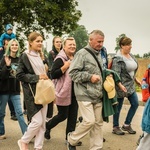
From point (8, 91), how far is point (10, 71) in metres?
0.35

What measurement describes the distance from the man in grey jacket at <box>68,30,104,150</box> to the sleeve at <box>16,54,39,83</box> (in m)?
0.57

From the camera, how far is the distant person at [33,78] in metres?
5.30

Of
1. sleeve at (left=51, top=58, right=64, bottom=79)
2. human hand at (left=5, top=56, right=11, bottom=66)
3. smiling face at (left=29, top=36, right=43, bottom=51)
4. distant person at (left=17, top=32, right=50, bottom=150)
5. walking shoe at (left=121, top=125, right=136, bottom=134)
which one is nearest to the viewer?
distant person at (left=17, top=32, right=50, bottom=150)

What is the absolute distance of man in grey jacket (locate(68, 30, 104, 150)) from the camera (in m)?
5.33

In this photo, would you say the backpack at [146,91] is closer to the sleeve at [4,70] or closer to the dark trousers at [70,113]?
the dark trousers at [70,113]

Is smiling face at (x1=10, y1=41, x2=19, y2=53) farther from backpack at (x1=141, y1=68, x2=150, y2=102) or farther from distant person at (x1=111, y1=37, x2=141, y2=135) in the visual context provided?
backpack at (x1=141, y1=68, x2=150, y2=102)

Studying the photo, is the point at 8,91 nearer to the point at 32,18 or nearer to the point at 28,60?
the point at 28,60

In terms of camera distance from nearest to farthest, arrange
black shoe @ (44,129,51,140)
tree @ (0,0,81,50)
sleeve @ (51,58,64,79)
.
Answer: sleeve @ (51,58,64,79), black shoe @ (44,129,51,140), tree @ (0,0,81,50)

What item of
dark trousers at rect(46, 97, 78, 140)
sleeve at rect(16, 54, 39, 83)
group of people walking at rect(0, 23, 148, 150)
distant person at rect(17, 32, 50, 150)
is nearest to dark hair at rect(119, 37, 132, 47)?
group of people walking at rect(0, 23, 148, 150)

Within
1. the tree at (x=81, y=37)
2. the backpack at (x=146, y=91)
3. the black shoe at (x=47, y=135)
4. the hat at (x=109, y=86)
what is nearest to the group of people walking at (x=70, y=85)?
the hat at (x=109, y=86)

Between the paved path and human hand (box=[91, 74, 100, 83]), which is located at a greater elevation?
human hand (box=[91, 74, 100, 83])

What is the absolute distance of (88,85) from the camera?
5.36 meters

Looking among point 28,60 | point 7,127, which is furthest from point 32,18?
point 28,60

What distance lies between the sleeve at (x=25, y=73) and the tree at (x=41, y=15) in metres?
21.6
